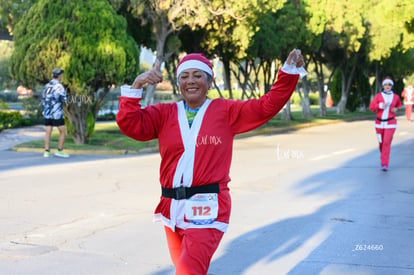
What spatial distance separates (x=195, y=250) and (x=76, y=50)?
46.0 feet

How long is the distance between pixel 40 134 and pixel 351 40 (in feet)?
57.8

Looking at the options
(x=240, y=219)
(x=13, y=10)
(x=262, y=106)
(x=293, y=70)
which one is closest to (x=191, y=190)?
(x=262, y=106)

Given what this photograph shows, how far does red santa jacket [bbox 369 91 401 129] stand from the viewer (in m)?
13.1

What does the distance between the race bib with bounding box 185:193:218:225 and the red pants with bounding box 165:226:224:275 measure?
60mm

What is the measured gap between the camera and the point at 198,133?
13.5 ft

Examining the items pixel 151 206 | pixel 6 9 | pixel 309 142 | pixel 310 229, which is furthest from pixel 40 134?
pixel 310 229

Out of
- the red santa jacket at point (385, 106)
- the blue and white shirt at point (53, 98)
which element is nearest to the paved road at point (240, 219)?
the red santa jacket at point (385, 106)

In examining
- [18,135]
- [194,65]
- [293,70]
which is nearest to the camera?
[293,70]

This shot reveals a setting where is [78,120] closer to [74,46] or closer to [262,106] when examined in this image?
[74,46]

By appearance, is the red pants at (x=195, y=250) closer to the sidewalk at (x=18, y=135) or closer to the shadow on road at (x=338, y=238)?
the shadow on road at (x=338, y=238)

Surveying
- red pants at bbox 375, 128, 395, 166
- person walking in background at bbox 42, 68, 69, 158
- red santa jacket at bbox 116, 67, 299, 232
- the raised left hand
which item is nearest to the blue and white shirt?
person walking in background at bbox 42, 68, 69, 158

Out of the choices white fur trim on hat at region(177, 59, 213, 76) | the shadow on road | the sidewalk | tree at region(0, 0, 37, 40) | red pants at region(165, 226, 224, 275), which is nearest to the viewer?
red pants at region(165, 226, 224, 275)

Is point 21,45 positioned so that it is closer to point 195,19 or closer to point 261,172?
point 195,19

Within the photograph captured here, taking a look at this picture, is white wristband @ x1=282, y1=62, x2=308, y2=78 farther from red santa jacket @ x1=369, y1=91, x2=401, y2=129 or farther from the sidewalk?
the sidewalk
